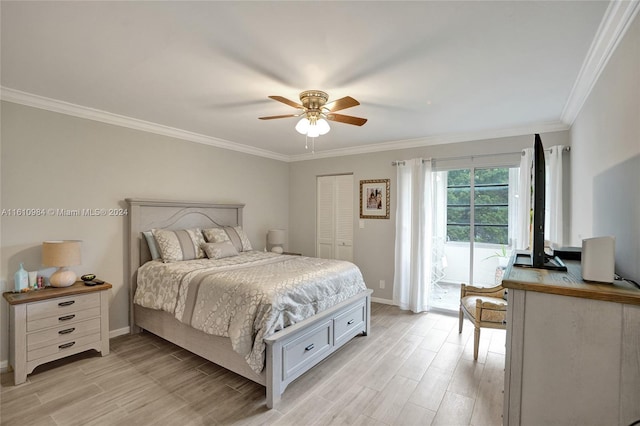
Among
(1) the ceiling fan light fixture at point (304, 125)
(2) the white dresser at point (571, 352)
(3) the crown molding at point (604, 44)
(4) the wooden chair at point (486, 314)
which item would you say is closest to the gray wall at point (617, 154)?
(3) the crown molding at point (604, 44)

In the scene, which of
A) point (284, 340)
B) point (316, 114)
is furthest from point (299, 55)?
point (284, 340)

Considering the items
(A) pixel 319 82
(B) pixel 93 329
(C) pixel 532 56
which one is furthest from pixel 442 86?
(B) pixel 93 329

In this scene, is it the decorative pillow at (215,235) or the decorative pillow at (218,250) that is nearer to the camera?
the decorative pillow at (218,250)

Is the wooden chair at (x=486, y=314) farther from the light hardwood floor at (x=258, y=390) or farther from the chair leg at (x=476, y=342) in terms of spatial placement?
the light hardwood floor at (x=258, y=390)

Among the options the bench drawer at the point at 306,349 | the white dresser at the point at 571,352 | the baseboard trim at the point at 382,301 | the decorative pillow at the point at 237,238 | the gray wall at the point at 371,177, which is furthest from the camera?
the baseboard trim at the point at 382,301

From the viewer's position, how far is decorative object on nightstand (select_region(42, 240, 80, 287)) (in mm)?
2680

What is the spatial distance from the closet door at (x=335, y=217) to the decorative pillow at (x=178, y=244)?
2279 mm

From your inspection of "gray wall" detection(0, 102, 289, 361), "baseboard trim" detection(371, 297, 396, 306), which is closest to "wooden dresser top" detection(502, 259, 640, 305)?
"baseboard trim" detection(371, 297, 396, 306)

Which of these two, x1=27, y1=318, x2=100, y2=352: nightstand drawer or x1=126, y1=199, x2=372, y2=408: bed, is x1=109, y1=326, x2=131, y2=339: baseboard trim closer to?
x1=126, y1=199, x2=372, y2=408: bed

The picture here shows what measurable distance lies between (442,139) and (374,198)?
1.32 m

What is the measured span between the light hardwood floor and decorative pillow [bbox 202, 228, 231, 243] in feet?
4.28

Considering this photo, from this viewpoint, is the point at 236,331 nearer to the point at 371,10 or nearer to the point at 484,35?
the point at 371,10

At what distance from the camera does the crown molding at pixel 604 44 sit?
1453mm

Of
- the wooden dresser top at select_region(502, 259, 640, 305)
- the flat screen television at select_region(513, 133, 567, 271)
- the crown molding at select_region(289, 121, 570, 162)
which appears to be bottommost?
the wooden dresser top at select_region(502, 259, 640, 305)
